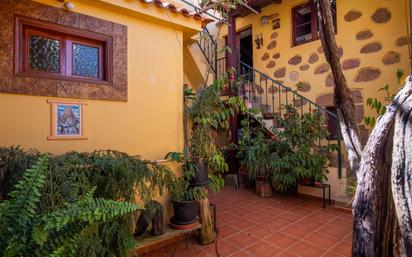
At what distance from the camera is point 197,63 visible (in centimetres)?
528

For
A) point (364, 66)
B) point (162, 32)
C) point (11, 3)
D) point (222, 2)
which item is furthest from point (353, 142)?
point (364, 66)

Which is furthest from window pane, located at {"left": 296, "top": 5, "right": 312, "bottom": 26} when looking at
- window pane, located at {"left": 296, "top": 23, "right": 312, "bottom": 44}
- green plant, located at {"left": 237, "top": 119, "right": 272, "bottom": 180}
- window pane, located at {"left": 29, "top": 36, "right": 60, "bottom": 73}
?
window pane, located at {"left": 29, "top": 36, "right": 60, "bottom": 73}

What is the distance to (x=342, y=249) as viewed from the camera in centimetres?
243

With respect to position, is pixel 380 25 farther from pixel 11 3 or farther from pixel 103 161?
pixel 11 3

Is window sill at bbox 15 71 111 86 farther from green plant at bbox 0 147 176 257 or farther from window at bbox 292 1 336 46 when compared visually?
window at bbox 292 1 336 46

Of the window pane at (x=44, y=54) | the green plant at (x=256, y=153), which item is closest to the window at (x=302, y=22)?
the green plant at (x=256, y=153)

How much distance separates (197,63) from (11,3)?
3.64 meters

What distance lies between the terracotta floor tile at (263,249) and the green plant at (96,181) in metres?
1.17

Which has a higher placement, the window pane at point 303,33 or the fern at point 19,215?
the window pane at point 303,33

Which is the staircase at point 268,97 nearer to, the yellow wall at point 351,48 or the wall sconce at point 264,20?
the yellow wall at point 351,48

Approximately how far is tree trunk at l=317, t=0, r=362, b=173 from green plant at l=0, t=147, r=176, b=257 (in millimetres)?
1435

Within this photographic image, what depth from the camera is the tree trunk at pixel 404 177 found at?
614mm

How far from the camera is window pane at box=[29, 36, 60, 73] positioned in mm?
2084

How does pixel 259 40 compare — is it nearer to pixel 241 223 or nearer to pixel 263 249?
pixel 241 223
